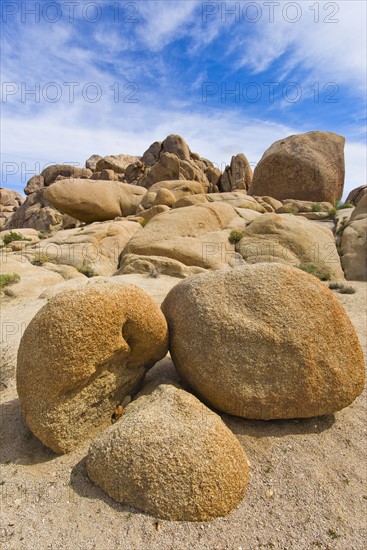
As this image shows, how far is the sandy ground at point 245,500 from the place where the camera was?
8.29 ft

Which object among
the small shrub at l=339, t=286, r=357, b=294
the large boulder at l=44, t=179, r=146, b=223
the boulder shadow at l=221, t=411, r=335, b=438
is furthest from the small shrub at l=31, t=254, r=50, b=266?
the boulder shadow at l=221, t=411, r=335, b=438

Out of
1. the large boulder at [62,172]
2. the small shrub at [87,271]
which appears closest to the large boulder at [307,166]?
the small shrub at [87,271]

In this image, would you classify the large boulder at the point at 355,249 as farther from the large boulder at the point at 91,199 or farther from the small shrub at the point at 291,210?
the large boulder at the point at 91,199

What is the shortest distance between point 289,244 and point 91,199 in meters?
12.3

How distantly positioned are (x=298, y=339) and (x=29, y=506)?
2.96 m

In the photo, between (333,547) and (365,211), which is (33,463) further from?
(365,211)

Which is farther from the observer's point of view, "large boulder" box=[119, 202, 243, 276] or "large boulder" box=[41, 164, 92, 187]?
"large boulder" box=[41, 164, 92, 187]

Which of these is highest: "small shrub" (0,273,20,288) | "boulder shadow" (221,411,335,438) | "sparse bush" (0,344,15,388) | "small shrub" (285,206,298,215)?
"small shrub" (285,206,298,215)

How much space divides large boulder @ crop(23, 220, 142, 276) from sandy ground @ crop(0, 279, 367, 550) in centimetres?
967

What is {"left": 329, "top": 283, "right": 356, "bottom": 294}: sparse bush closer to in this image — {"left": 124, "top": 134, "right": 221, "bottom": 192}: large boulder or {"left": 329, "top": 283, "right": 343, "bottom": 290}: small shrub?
{"left": 329, "top": 283, "right": 343, "bottom": 290}: small shrub

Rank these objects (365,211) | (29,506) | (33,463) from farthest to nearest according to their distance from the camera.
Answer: (365,211)
(33,463)
(29,506)

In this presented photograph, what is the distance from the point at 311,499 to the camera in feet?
9.72

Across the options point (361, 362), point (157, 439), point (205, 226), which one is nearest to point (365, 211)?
point (205, 226)

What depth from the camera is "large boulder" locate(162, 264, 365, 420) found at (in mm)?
3578
